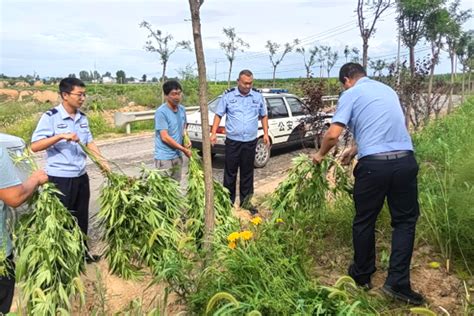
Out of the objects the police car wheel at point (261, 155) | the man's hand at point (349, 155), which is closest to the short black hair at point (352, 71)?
the man's hand at point (349, 155)

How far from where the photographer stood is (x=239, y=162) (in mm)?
5379

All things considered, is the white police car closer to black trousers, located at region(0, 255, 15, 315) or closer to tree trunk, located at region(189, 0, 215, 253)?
tree trunk, located at region(189, 0, 215, 253)

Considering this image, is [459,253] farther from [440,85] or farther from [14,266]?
[440,85]

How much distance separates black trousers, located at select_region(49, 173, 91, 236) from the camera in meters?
3.64

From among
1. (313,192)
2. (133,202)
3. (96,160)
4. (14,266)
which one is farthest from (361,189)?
(14,266)

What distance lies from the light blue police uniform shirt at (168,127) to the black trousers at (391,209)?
2118 mm

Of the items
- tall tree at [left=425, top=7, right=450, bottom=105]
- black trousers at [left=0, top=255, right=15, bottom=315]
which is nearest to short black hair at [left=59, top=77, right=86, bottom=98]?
black trousers at [left=0, top=255, right=15, bottom=315]

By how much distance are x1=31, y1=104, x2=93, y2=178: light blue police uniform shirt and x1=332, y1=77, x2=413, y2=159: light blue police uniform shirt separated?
2.18 meters

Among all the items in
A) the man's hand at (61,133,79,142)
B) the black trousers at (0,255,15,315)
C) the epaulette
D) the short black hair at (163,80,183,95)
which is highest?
the short black hair at (163,80,183,95)

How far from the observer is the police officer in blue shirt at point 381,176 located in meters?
2.93

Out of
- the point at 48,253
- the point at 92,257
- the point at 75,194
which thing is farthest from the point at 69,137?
the point at 92,257

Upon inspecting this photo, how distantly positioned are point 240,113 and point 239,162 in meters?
0.61

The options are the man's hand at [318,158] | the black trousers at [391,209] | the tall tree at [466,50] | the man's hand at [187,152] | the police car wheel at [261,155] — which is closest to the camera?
the black trousers at [391,209]

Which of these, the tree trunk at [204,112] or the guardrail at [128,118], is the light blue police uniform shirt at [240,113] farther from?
the guardrail at [128,118]
